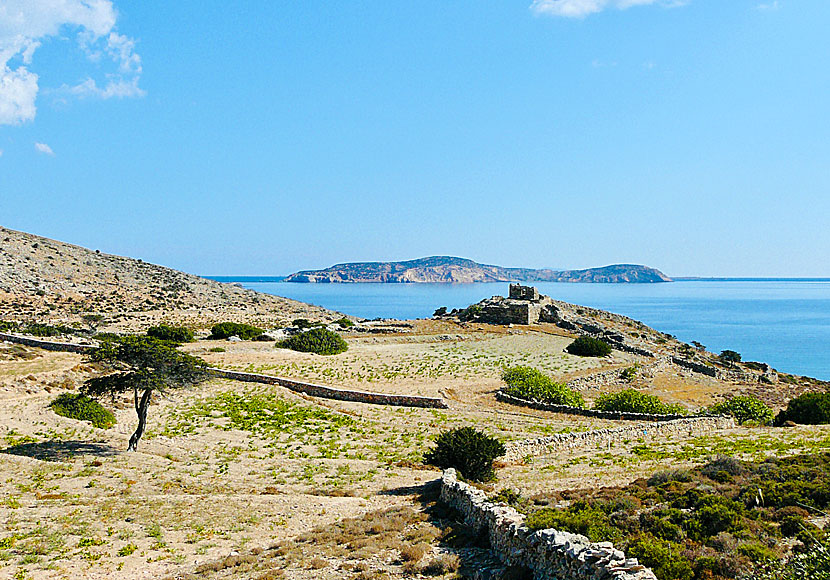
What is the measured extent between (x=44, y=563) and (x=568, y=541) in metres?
8.71

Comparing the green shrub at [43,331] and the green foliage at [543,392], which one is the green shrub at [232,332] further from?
the green foliage at [543,392]

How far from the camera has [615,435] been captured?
71.5 ft

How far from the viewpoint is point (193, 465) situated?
1770 cm

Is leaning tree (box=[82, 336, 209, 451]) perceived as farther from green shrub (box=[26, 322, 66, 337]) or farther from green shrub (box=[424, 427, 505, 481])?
green shrub (box=[26, 322, 66, 337])

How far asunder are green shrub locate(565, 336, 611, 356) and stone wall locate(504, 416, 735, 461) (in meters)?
20.1

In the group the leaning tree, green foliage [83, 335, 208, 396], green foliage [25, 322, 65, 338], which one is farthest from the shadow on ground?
green foliage [25, 322, 65, 338]

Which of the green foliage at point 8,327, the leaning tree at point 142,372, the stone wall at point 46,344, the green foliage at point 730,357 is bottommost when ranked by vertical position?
the green foliage at point 730,357

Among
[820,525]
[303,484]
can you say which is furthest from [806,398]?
[303,484]

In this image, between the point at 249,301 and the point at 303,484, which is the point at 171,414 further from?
the point at 249,301

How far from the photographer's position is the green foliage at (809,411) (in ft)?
82.9

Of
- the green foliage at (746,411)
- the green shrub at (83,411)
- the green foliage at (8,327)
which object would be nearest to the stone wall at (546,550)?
the green shrub at (83,411)

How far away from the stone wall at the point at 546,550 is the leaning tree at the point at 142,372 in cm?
1140

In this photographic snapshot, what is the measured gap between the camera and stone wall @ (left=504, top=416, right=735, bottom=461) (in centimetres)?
1962

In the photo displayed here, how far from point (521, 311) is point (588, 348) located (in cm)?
1360
